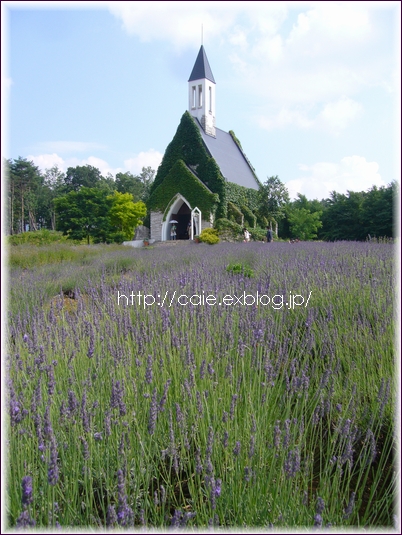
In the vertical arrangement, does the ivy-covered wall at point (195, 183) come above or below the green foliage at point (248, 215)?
above

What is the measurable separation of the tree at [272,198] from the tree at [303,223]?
3.71 feet

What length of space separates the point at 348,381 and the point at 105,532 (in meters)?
1.29

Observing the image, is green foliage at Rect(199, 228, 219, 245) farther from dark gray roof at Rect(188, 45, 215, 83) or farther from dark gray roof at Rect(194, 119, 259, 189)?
dark gray roof at Rect(188, 45, 215, 83)

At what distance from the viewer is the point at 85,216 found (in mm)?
24188

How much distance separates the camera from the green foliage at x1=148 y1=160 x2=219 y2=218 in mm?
21859

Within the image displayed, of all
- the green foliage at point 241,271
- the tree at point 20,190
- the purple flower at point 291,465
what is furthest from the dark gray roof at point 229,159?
the purple flower at point 291,465

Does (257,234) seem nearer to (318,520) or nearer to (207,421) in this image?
(207,421)

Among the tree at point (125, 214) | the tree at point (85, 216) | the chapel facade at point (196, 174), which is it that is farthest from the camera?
the tree at point (125, 214)

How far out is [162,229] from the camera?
2334 cm

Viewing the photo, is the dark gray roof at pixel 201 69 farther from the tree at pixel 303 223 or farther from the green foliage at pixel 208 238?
the green foliage at pixel 208 238

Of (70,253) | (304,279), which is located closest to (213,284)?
(304,279)

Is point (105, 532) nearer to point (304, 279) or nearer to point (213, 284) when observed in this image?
point (213, 284)

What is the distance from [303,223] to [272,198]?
2.81 meters

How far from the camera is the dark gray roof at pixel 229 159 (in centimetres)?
2369
